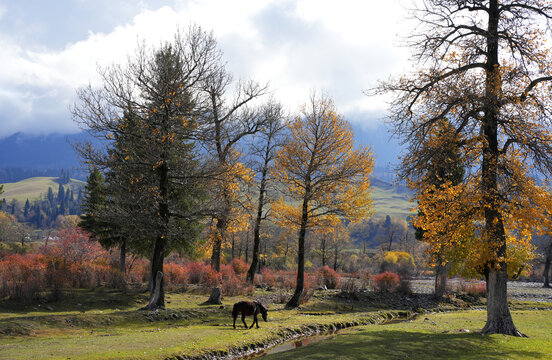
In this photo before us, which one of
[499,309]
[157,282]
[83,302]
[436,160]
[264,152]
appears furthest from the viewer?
[264,152]

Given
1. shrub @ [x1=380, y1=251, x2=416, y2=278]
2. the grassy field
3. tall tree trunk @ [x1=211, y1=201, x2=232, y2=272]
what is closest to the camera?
the grassy field

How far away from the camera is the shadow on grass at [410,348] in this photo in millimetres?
11336

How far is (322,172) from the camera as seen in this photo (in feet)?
79.0

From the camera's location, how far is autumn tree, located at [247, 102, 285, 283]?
30.5 m

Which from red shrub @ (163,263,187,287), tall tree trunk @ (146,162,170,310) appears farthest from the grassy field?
red shrub @ (163,263,187,287)

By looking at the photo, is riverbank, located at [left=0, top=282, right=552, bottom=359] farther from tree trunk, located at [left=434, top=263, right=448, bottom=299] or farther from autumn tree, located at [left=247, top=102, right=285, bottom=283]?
tree trunk, located at [left=434, top=263, right=448, bottom=299]

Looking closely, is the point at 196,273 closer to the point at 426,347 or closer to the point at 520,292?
the point at 426,347

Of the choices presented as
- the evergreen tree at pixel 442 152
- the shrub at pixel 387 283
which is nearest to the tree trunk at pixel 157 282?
the evergreen tree at pixel 442 152

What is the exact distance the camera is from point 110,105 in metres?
19.2

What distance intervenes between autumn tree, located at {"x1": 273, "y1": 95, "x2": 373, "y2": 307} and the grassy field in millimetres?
5954

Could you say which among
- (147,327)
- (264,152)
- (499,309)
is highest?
(264,152)

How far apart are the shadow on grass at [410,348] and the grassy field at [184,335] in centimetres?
3

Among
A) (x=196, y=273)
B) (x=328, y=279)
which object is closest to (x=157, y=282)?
(x=196, y=273)

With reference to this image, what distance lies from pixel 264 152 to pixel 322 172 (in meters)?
9.01
